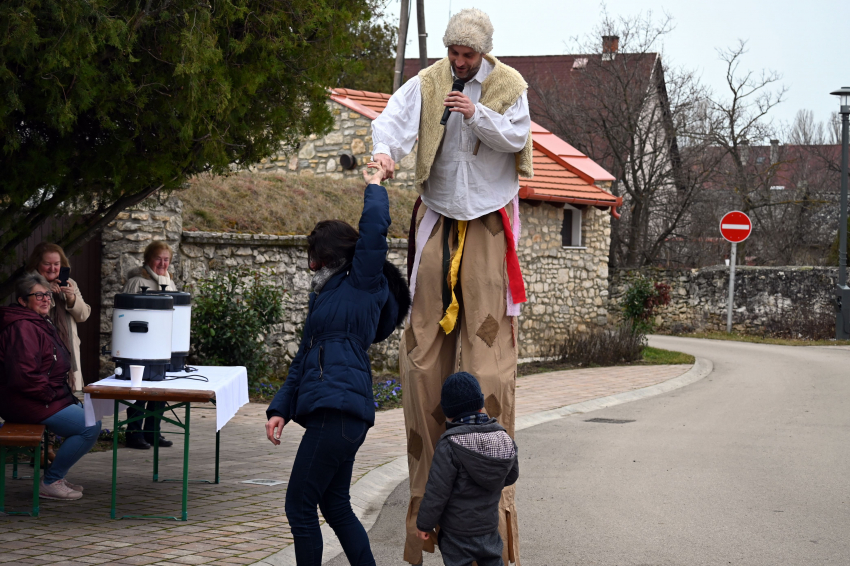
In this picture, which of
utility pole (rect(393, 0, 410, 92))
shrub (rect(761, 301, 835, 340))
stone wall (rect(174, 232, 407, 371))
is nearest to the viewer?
stone wall (rect(174, 232, 407, 371))

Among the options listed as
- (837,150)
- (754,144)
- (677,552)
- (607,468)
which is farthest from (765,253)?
(677,552)

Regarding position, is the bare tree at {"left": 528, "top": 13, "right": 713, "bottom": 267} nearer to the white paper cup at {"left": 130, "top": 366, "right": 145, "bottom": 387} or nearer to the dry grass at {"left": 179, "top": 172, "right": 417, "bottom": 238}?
the dry grass at {"left": 179, "top": 172, "right": 417, "bottom": 238}

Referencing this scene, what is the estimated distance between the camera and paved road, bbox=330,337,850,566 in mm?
5160

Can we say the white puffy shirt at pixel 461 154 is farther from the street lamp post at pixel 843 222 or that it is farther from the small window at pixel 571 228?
the street lamp post at pixel 843 222

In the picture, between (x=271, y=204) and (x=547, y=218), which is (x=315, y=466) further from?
(x=547, y=218)

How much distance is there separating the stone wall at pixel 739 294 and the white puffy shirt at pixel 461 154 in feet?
71.4

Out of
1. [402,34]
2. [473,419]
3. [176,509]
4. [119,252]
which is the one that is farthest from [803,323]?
[473,419]

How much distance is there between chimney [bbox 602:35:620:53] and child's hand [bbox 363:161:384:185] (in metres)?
26.2

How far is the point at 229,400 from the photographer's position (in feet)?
18.9

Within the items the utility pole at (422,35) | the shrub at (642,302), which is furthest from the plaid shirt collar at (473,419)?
the utility pole at (422,35)

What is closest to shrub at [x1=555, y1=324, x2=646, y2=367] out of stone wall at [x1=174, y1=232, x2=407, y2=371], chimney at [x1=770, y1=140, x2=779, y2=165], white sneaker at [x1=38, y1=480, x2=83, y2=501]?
stone wall at [x1=174, y1=232, x2=407, y2=371]

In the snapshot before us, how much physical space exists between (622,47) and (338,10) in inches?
921

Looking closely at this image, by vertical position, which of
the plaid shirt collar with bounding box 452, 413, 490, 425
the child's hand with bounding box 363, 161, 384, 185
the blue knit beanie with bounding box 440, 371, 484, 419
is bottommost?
the plaid shirt collar with bounding box 452, 413, 490, 425

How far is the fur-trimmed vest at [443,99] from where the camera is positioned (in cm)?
424
